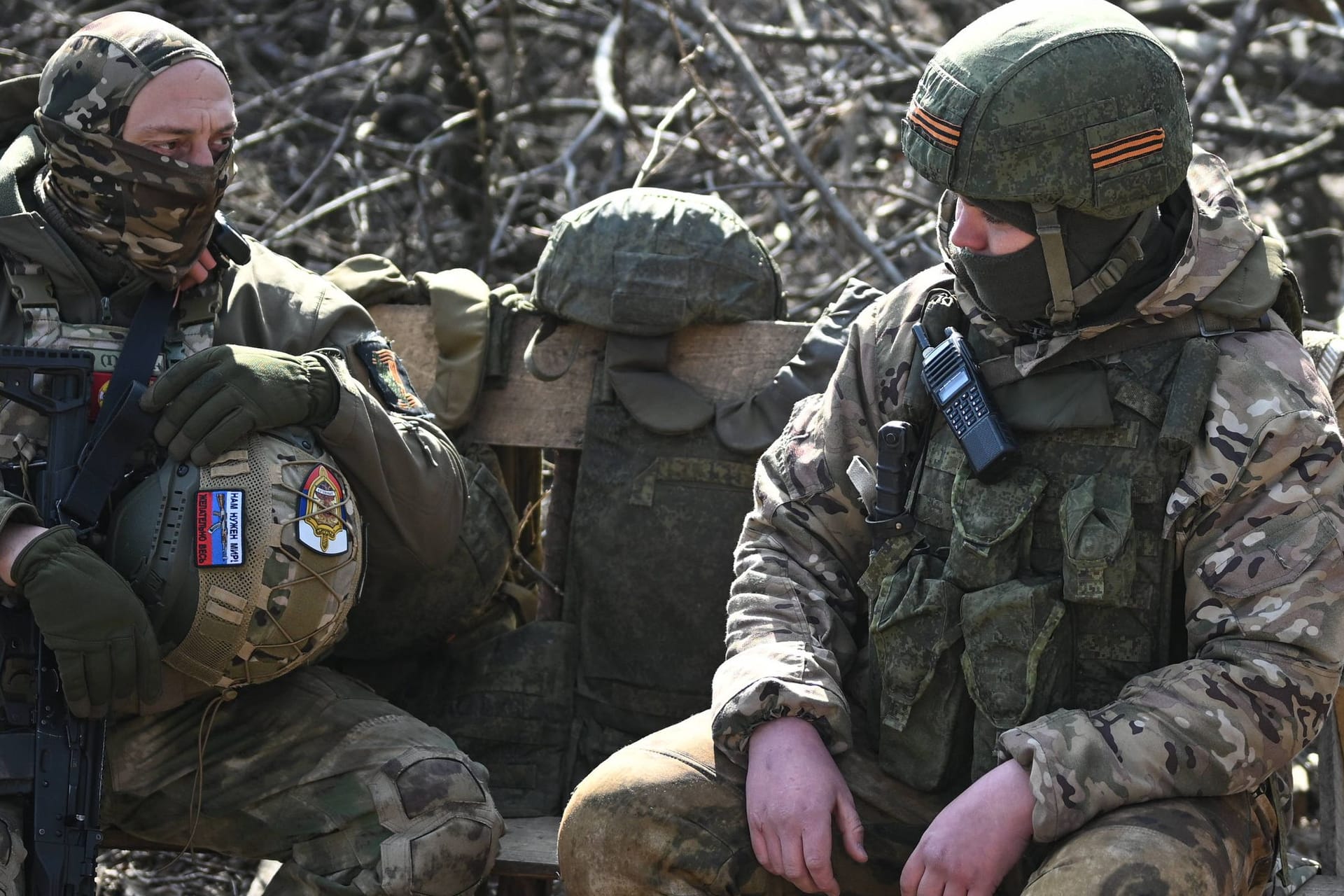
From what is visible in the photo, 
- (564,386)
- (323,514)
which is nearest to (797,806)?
(323,514)

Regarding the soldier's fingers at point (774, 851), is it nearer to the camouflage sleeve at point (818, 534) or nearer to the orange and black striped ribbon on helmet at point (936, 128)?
the camouflage sleeve at point (818, 534)

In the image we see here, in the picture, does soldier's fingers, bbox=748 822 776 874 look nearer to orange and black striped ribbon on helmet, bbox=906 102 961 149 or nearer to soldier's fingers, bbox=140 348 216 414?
orange and black striped ribbon on helmet, bbox=906 102 961 149

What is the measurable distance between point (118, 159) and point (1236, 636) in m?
2.23

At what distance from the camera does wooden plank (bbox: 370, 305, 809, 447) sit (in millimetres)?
3711

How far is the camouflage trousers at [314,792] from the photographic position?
2.99 metres

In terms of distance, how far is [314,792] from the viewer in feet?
10.1

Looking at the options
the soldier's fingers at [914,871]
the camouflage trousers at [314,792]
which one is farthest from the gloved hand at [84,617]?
the soldier's fingers at [914,871]

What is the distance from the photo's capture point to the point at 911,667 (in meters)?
2.62

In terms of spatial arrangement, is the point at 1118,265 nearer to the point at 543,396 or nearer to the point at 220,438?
the point at 220,438

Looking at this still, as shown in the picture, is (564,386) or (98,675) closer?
(98,675)

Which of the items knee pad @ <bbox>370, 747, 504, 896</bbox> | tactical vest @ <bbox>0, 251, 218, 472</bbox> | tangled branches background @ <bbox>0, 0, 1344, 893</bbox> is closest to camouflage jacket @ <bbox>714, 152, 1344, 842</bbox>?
knee pad @ <bbox>370, 747, 504, 896</bbox>

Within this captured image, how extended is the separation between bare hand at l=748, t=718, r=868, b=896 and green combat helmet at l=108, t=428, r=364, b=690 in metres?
0.94

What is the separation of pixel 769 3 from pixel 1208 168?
4794 mm

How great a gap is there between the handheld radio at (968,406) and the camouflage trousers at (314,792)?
122 centimetres
